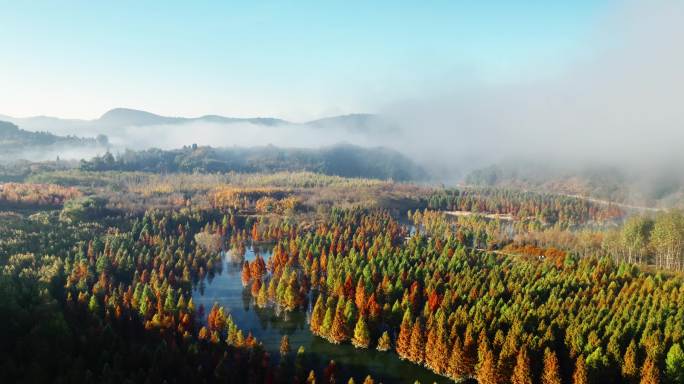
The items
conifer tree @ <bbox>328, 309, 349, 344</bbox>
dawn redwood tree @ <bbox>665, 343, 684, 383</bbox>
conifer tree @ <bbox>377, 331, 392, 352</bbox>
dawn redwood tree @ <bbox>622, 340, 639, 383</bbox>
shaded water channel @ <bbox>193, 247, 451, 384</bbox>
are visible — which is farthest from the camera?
conifer tree @ <bbox>328, 309, 349, 344</bbox>

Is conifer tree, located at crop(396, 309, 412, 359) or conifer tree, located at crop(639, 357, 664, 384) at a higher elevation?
conifer tree, located at crop(639, 357, 664, 384)

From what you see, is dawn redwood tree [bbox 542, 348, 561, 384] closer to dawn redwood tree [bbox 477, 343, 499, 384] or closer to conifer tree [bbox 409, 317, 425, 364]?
dawn redwood tree [bbox 477, 343, 499, 384]

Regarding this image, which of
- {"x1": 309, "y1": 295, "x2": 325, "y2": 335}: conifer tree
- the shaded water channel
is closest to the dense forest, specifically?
{"x1": 309, "y1": 295, "x2": 325, "y2": 335}: conifer tree

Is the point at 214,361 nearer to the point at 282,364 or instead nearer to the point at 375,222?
the point at 282,364

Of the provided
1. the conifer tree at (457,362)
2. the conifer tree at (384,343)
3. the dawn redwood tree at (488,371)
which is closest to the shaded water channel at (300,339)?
the conifer tree at (384,343)

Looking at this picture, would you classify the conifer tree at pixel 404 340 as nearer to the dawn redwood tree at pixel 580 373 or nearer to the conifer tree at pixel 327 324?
the conifer tree at pixel 327 324

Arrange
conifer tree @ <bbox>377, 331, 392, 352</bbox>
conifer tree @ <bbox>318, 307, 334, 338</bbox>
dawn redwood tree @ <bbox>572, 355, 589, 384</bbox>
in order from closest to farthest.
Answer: dawn redwood tree @ <bbox>572, 355, 589, 384</bbox> < conifer tree @ <bbox>377, 331, 392, 352</bbox> < conifer tree @ <bbox>318, 307, 334, 338</bbox>

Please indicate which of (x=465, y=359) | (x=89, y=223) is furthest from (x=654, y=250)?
(x=89, y=223)

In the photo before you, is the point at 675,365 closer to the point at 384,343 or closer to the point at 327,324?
the point at 384,343

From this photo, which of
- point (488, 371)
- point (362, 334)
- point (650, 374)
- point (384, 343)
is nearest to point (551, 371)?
point (488, 371)

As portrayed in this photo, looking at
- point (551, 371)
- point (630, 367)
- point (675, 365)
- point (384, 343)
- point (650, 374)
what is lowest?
point (384, 343)

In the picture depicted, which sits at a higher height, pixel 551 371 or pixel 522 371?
pixel 551 371
